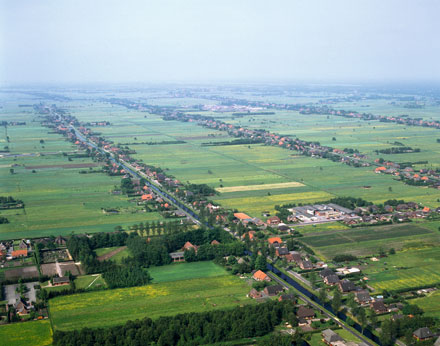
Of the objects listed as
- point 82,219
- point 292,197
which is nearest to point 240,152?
point 292,197

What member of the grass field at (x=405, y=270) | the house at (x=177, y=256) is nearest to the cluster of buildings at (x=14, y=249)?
the house at (x=177, y=256)

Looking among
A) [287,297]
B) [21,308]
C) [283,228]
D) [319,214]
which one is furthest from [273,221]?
[21,308]

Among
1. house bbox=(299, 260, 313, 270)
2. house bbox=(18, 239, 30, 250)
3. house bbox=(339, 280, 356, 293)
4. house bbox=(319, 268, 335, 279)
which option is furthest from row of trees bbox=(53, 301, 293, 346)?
house bbox=(18, 239, 30, 250)

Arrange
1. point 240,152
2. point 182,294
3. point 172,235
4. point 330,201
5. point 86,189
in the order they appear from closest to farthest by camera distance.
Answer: point 182,294, point 172,235, point 330,201, point 86,189, point 240,152

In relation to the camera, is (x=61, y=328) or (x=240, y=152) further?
(x=240, y=152)

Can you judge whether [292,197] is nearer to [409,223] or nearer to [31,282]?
[409,223]

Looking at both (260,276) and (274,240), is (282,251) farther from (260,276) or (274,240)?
(260,276)

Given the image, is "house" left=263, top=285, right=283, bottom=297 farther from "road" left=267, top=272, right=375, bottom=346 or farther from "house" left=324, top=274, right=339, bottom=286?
"house" left=324, top=274, right=339, bottom=286
